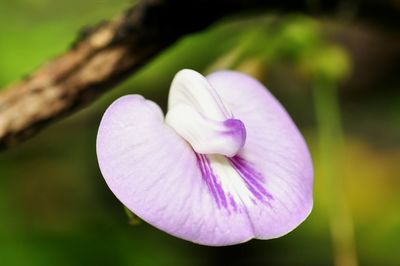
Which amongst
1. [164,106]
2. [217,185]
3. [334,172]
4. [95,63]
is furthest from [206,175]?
[164,106]

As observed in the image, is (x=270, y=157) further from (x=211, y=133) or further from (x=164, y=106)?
(x=164, y=106)

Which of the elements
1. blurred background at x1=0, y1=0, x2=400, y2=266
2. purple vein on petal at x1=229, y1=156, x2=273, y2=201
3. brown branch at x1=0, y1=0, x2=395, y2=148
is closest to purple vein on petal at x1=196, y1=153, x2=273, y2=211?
purple vein on petal at x1=229, y1=156, x2=273, y2=201

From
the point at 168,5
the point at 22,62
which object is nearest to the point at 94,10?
the point at 22,62

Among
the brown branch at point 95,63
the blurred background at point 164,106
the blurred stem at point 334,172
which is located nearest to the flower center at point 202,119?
the brown branch at point 95,63

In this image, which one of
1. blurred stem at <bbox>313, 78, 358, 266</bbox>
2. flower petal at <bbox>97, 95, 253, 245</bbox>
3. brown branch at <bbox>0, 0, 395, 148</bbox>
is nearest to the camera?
flower petal at <bbox>97, 95, 253, 245</bbox>

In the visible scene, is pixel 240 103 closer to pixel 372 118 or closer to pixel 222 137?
pixel 222 137

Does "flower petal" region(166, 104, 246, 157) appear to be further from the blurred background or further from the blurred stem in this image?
the blurred stem

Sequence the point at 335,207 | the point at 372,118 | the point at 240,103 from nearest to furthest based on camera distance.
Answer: the point at 240,103 < the point at 335,207 < the point at 372,118
